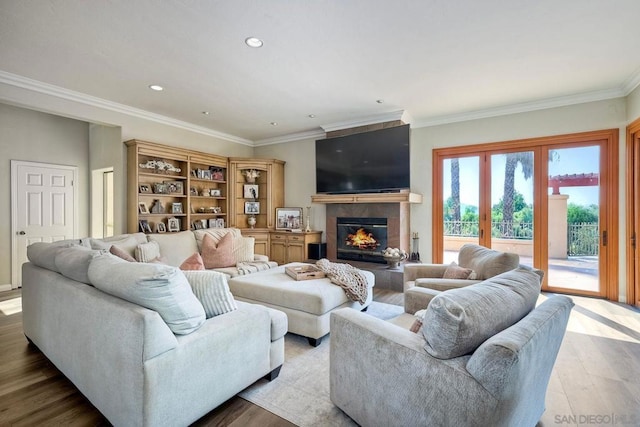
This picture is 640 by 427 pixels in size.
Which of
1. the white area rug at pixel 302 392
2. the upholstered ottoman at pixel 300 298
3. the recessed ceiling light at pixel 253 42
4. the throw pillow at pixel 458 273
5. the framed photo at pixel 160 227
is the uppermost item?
the recessed ceiling light at pixel 253 42

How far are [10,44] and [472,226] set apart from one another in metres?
5.87

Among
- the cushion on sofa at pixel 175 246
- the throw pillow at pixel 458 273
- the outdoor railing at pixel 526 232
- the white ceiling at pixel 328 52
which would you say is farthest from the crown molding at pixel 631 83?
the cushion on sofa at pixel 175 246

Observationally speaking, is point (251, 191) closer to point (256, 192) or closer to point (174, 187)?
point (256, 192)

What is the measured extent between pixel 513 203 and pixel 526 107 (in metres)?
1.37

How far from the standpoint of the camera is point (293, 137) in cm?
614

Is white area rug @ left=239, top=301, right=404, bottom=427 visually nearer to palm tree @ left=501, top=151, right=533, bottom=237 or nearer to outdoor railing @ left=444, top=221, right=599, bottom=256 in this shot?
outdoor railing @ left=444, top=221, right=599, bottom=256

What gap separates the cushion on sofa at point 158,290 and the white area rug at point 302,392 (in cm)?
69

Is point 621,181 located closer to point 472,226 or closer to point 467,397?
point 472,226

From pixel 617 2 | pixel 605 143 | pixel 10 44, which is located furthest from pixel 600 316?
pixel 10 44

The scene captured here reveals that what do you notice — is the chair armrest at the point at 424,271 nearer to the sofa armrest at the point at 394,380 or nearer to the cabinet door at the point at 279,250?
the sofa armrest at the point at 394,380

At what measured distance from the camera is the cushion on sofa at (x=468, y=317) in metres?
1.12

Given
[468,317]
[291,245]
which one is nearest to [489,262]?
[468,317]

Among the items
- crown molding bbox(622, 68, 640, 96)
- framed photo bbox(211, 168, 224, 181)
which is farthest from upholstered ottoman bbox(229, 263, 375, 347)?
crown molding bbox(622, 68, 640, 96)

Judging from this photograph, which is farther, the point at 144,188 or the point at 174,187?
the point at 174,187
